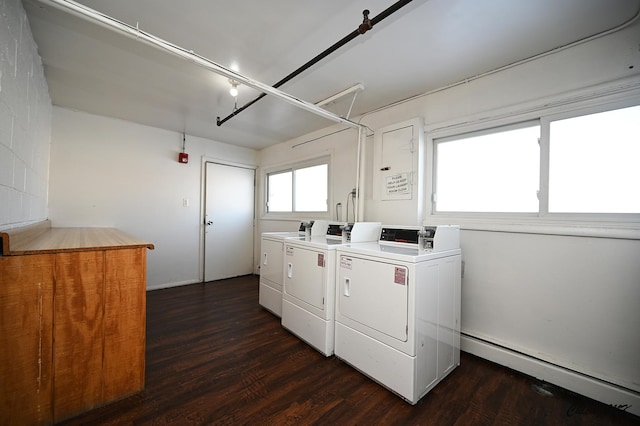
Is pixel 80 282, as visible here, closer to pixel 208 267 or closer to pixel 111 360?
pixel 111 360

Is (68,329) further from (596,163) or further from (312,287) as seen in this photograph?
(596,163)

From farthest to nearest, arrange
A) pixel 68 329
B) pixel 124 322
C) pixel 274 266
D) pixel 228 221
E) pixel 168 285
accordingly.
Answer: pixel 228 221, pixel 168 285, pixel 274 266, pixel 124 322, pixel 68 329

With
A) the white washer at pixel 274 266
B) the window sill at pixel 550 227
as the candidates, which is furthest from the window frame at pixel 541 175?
the white washer at pixel 274 266

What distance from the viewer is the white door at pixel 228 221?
4.33m

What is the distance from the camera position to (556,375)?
1.80 meters

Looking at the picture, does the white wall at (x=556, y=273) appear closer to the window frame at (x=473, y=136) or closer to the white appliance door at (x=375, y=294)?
the window frame at (x=473, y=136)

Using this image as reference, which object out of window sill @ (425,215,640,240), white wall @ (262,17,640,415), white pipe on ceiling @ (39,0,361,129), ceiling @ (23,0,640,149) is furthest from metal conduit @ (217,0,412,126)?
window sill @ (425,215,640,240)

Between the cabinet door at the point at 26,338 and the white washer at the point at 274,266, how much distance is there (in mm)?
1766

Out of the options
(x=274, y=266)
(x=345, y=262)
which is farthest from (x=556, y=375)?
(x=274, y=266)

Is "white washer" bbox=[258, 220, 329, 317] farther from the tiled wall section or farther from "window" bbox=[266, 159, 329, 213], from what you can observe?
the tiled wall section

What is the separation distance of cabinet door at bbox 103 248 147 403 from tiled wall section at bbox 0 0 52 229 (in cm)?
66

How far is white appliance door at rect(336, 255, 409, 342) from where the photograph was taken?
65.0 inches

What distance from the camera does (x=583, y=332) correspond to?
1.74 metres

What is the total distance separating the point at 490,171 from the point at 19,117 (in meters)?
3.66
